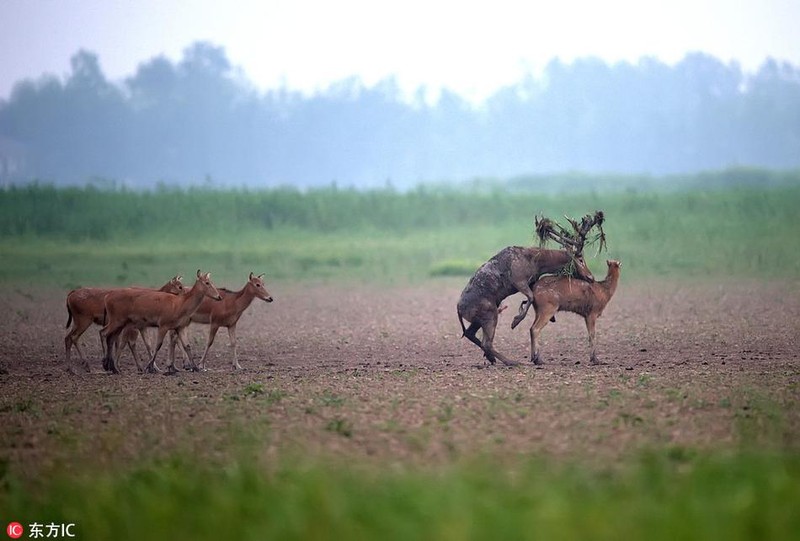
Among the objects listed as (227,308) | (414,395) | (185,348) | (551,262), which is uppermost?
(551,262)

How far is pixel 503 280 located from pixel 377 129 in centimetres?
11246

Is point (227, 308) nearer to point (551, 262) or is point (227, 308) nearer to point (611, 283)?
point (551, 262)

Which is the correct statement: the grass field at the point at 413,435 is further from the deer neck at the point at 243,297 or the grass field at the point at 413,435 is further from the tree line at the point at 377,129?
the tree line at the point at 377,129

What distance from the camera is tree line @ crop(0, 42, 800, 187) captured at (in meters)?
123

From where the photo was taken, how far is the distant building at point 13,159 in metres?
112

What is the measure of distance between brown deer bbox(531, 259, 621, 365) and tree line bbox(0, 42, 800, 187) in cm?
10416

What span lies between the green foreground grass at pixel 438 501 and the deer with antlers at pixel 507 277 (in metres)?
7.91

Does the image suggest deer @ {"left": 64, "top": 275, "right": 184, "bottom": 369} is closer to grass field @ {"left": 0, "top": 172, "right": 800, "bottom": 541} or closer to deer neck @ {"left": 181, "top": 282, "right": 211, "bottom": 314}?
grass field @ {"left": 0, "top": 172, "right": 800, "bottom": 541}

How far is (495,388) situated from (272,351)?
22.6 ft

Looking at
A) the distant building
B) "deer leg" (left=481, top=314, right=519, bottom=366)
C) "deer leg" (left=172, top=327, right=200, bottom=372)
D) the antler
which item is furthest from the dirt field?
the distant building

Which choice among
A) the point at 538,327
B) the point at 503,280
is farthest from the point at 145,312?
the point at 538,327

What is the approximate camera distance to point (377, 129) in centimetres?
12962

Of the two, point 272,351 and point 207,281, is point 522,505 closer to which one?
point 207,281

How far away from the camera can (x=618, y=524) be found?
8.10 m
